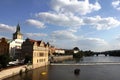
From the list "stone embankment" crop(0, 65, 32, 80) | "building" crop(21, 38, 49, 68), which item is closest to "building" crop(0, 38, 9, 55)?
"building" crop(21, 38, 49, 68)

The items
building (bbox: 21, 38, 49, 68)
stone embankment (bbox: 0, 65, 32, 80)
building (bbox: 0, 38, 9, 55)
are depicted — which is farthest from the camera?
building (bbox: 0, 38, 9, 55)

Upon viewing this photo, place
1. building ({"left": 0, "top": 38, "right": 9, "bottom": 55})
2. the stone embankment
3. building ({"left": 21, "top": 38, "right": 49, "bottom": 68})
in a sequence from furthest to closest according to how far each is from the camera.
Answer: building ({"left": 0, "top": 38, "right": 9, "bottom": 55}) < building ({"left": 21, "top": 38, "right": 49, "bottom": 68}) < the stone embankment

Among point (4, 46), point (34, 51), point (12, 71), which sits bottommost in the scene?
point (12, 71)

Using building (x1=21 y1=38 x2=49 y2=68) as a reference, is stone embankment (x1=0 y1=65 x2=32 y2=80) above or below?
below

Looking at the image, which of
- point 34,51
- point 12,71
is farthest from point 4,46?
point 12,71

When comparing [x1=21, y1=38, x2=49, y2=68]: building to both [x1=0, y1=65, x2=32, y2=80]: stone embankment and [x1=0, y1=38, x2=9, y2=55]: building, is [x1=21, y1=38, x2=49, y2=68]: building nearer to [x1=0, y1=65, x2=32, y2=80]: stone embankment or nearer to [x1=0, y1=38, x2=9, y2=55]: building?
[x1=0, y1=65, x2=32, y2=80]: stone embankment

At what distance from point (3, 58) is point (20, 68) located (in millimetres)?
6495

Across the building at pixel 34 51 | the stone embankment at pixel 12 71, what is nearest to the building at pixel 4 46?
the building at pixel 34 51

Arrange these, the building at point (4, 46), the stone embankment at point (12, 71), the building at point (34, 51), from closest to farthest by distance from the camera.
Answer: the stone embankment at point (12, 71)
the building at point (34, 51)
the building at point (4, 46)

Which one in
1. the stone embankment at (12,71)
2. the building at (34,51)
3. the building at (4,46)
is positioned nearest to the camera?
the stone embankment at (12,71)

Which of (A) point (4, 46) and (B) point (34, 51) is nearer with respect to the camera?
(B) point (34, 51)

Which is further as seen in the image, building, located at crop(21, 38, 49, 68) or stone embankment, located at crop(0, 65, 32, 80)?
building, located at crop(21, 38, 49, 68)

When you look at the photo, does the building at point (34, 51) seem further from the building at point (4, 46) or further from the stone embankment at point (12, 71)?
the building at point (4, 46)

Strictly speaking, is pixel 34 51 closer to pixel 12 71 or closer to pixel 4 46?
pixel 4 46
